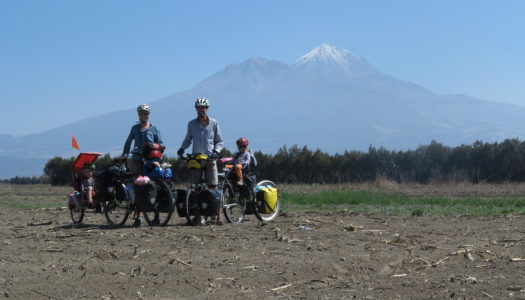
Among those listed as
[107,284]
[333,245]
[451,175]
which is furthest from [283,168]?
[107,284]

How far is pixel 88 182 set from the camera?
13023 mm

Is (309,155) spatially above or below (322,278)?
above

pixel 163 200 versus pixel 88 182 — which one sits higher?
pixel 88 182

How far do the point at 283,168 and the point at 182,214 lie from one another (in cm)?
3024

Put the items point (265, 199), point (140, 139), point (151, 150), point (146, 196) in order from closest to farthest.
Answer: point (146, 196) < point (151, 150) < point (140, 139) < point (265, 199)

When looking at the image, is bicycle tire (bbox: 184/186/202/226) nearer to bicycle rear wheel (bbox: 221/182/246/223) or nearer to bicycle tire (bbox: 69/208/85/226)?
bicycle rear wheel (bbox: 221/182/246/223)

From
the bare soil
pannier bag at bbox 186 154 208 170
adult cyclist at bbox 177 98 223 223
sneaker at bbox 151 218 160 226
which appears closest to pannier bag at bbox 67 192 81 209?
the bare soil

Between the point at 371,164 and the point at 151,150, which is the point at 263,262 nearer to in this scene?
the point at 151,150

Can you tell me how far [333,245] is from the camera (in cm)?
990

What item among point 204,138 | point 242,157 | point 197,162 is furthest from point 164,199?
point 242,157

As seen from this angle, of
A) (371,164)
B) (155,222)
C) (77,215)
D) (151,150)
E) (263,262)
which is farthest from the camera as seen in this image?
(371,164)

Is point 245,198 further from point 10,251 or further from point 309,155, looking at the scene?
point 309,155

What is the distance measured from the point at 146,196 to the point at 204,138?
1444 millimetres

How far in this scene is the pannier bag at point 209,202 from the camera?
1199 centimetres
